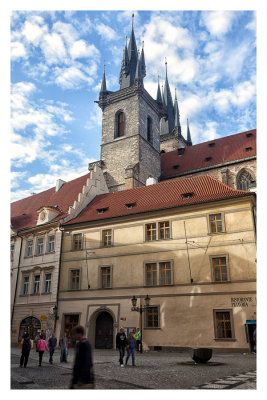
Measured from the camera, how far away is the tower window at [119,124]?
145 feet

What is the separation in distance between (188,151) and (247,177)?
11086mm

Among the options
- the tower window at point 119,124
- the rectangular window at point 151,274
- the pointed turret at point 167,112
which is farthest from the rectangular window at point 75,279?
the pointed turret at point 167,112

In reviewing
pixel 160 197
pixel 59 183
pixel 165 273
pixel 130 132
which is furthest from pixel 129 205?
pixel 130 132

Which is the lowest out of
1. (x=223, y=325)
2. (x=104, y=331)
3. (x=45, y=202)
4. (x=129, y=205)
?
(x=104, y=331)

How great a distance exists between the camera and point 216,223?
20938 mm

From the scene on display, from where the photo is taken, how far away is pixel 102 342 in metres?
22.7

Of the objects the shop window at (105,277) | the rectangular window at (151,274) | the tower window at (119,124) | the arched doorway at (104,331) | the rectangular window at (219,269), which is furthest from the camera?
the tower window at (119,124)

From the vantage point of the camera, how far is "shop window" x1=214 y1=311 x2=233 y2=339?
1877 centimetres

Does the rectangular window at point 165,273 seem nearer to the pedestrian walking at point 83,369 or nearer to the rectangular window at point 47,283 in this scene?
the rectangular window at point 47,283

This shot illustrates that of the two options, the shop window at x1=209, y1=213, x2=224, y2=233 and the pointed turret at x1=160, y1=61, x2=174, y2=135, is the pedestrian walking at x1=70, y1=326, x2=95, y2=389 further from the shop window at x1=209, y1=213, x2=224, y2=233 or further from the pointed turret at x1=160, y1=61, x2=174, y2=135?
the pointed turret at x1=160, y1=61, x2=174, y2=135

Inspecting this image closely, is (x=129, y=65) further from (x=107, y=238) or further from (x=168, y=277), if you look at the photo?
(x=168, y=277)

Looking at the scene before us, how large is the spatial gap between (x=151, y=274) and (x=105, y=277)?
334 centimetres

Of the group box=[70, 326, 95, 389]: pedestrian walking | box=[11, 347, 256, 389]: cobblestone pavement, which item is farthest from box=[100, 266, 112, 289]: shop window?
box=[70, 326, 95, 389]: pedestrian walking

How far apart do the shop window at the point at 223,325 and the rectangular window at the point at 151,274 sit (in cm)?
415
